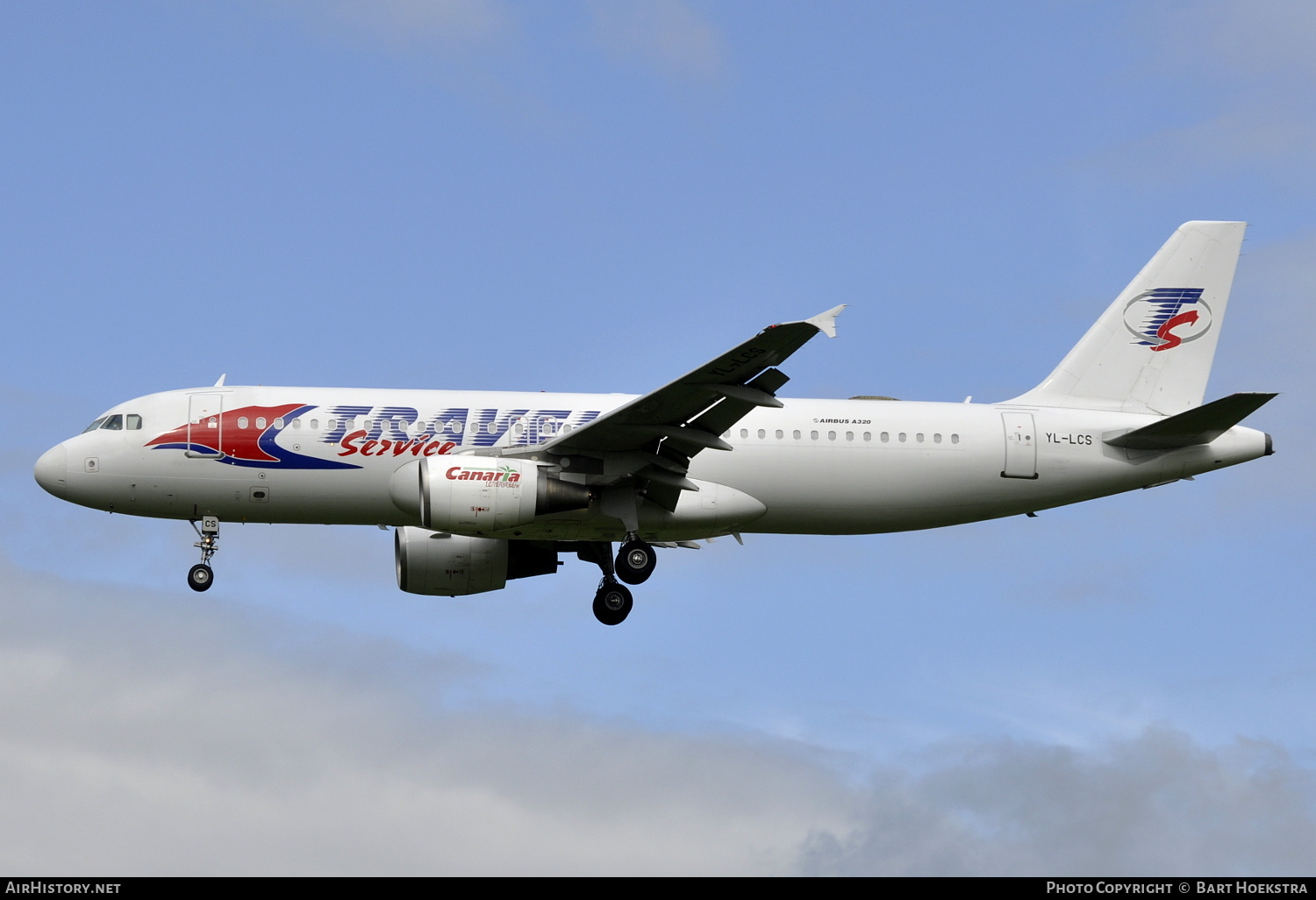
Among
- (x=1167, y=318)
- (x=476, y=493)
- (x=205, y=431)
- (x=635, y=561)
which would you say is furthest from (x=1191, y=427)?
(x=205, y=431)

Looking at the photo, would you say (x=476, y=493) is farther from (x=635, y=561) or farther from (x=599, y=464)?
(x=635, y=561)

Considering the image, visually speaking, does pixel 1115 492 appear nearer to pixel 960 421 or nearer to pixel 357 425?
pixel 960 421

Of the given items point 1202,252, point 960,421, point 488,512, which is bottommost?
point 488,512

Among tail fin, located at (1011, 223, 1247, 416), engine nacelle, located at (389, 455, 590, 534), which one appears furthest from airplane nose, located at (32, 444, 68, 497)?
tail fin, located at (1011, 223, 1247, 416)

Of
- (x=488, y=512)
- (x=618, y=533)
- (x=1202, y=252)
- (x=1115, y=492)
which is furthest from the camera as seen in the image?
(x=1202, y=252)

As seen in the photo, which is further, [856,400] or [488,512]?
[856,400]

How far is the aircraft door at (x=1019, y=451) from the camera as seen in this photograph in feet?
114

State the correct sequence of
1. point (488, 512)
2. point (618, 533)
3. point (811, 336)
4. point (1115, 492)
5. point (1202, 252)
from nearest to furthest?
point (811, 336) < point (488, 512) < point (618, 533) < point (1115, 492) < point (1202, 252)

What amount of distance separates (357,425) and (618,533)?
18.3ft

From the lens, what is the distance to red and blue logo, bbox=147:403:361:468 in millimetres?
32469

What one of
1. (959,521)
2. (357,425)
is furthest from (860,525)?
(357,425)

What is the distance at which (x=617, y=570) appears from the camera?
3353cm

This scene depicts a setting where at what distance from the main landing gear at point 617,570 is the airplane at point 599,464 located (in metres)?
0.04

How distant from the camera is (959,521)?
3519 centimetres
